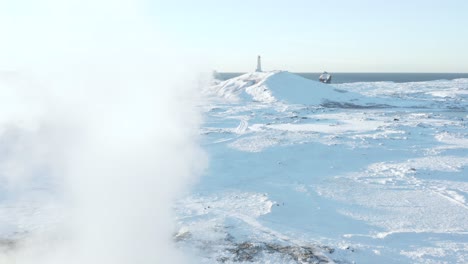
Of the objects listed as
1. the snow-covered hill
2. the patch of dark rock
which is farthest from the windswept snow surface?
the snow-covered hill

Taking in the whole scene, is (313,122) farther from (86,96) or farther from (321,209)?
(86,96)

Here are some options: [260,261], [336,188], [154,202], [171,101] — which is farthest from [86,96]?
[336,188]

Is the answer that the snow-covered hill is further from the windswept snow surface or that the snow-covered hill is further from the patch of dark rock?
the patch of dark rock

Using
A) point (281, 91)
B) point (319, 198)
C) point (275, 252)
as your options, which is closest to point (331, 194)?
point (319, 198)

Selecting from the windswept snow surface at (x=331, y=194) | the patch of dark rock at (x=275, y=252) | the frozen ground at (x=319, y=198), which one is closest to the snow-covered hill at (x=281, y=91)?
the windswept snow surface at (x=331, y=194)

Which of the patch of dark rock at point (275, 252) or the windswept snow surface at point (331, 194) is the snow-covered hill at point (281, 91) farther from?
the patch of dark rock at point (275, 252)

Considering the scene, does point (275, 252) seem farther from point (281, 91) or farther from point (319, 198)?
point (281, 91)

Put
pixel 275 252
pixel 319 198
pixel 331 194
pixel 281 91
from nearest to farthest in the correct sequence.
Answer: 1. pixel 275 252
2. pixel 319 198
3. pixel 331 194
4. pixel 281 91

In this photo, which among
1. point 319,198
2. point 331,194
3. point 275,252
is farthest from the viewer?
point 331,194
